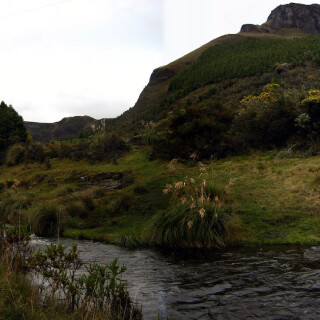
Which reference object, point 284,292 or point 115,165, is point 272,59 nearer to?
point 115,165

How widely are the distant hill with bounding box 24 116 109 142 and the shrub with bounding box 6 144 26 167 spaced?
73216 millimetres

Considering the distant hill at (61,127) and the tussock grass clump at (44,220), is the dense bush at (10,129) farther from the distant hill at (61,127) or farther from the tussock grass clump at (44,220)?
the distant hill at (61,127)

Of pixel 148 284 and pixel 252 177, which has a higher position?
pixel 252 177

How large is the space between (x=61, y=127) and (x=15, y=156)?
109111 mm

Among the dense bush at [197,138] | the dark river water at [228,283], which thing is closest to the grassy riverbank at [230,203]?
the dark river water at [228,283]

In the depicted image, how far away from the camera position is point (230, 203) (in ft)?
36.9

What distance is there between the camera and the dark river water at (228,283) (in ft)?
17.0

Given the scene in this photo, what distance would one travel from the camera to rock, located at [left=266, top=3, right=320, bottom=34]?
12431 centimetres

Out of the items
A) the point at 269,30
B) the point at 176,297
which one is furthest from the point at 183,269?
the point at 269,30

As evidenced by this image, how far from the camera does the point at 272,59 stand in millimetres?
54656

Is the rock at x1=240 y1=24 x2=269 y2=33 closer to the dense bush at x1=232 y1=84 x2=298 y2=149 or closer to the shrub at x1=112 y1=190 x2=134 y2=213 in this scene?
the dense bush at x1=232 y1=84 x2=298 y2=149

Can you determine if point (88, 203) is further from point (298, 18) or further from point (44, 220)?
point (298, 18)

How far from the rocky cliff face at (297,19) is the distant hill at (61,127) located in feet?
240

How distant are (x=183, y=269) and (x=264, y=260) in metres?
1.86
